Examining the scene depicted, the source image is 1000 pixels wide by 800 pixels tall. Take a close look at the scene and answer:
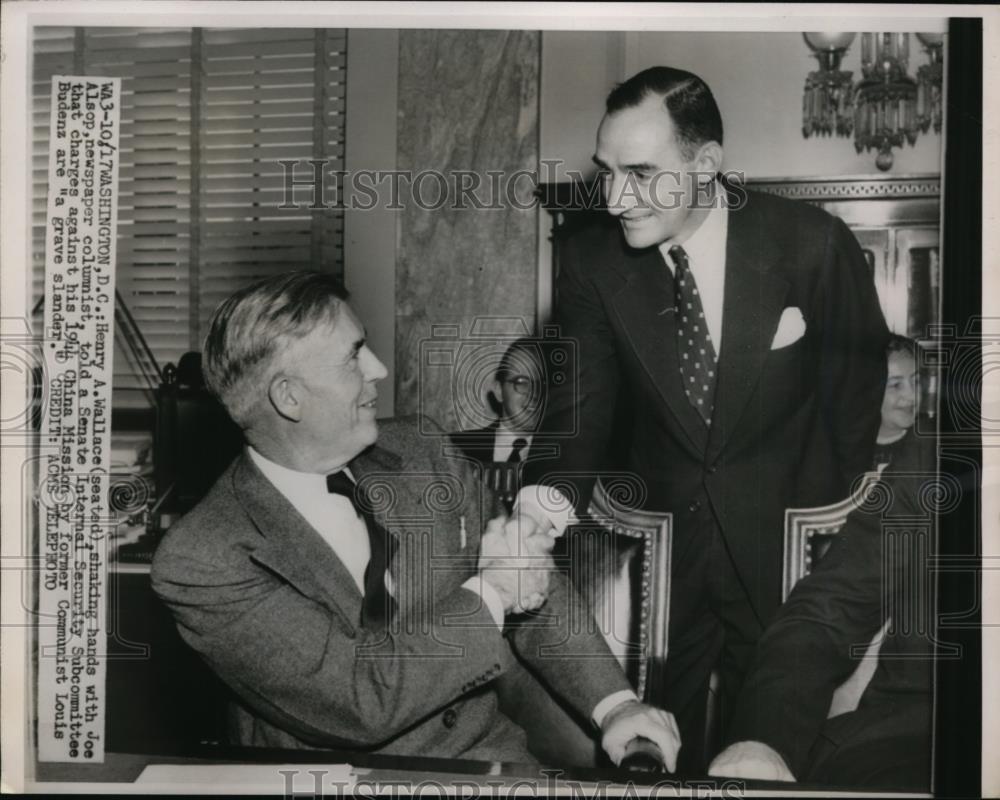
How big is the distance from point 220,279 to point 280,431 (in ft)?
1.43

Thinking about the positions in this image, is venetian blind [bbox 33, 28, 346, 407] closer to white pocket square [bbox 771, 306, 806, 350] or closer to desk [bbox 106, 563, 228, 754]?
desk [bbox 106, 563, 228, 754]

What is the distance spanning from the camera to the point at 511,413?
219 cm

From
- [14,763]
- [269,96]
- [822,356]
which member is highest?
[269,96]

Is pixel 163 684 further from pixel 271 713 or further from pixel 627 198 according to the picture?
pixel 627 198

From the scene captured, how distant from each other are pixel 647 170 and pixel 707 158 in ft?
0.51

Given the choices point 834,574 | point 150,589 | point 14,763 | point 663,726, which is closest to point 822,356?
point 834,574

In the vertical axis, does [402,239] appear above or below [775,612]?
A: above

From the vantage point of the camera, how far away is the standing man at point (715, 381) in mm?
2184

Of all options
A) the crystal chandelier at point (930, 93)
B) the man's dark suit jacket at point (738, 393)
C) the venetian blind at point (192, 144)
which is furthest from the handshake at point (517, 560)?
the crystal chandelier at point (930, 93)

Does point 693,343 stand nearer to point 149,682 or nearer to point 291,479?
point 291,479

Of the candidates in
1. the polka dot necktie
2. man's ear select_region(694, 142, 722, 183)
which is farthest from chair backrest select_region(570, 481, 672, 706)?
man's ear select_region(694, 142, 722, 183)

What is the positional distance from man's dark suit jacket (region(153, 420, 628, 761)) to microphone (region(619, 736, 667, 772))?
6.0 inches

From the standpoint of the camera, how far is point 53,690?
7.36 ft

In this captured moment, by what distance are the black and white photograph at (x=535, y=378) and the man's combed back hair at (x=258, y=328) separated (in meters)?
0.01
